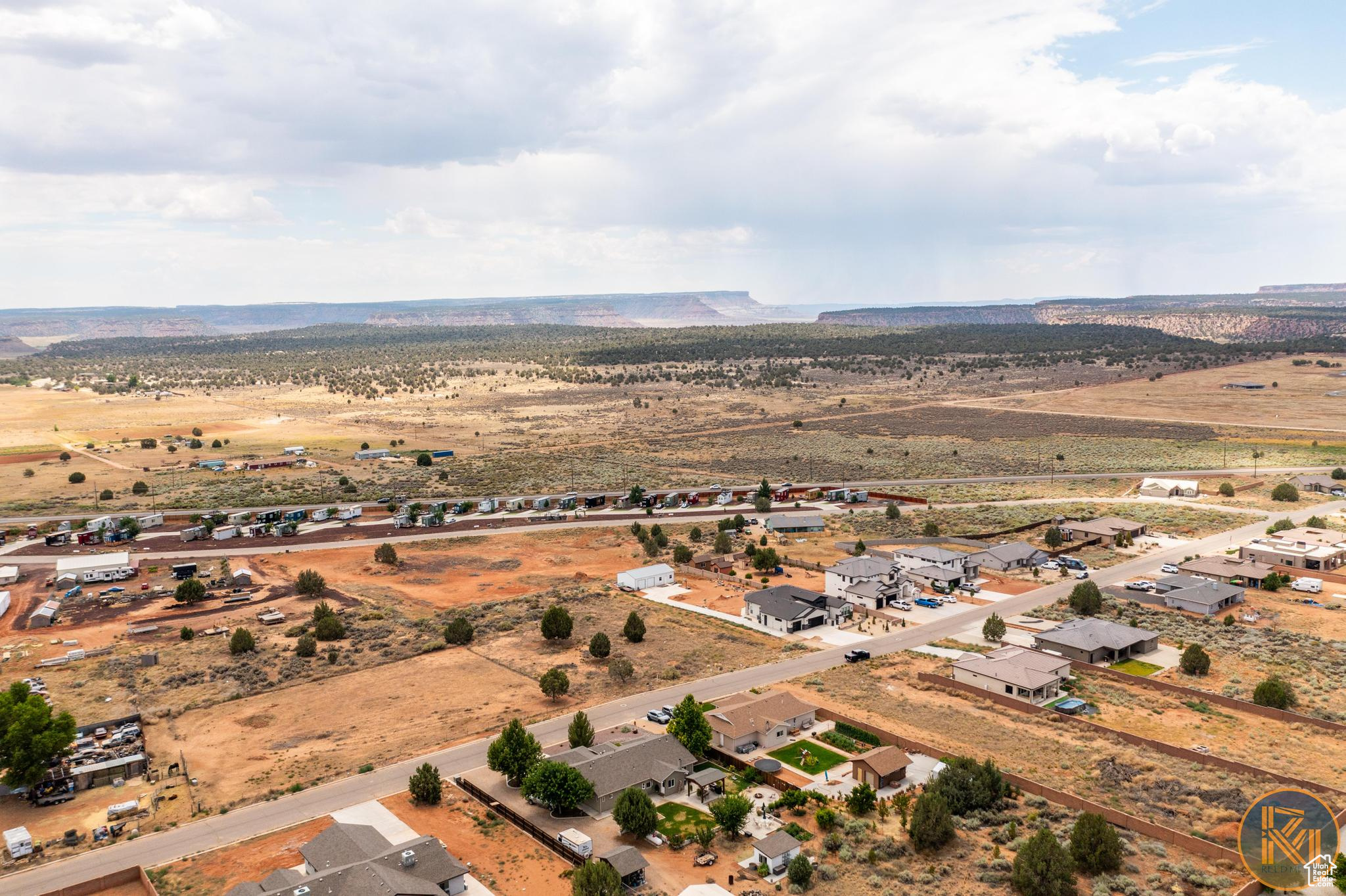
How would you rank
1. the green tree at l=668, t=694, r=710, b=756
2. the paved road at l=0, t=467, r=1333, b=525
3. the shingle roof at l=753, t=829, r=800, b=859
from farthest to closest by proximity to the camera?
the paved road at l=0, t=467, r=1333, b=525, the green tree at l=668, t=694, r=710, b=756, the shingle roof at l=753, t=829, r=800, b=859

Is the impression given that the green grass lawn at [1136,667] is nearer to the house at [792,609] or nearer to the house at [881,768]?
the house at [792,609]

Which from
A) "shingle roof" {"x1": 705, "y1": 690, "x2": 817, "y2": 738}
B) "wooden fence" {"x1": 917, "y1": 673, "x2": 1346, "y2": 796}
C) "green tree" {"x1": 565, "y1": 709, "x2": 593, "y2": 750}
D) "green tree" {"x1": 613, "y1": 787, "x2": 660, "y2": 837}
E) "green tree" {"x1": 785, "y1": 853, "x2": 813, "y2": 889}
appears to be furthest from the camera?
"shingle roof" {"x1": 705, "y1": 690, "x2": 817, "y2": 738}

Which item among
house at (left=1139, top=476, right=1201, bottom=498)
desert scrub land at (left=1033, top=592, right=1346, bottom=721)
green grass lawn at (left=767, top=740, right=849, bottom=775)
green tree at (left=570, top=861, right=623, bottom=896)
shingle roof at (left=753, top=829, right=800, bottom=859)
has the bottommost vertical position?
green grass lawn at (left=767, top=740, right=849, bottom=775)

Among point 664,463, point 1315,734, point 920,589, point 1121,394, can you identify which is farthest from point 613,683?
point 1121,394

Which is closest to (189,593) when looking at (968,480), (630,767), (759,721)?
(630,767)

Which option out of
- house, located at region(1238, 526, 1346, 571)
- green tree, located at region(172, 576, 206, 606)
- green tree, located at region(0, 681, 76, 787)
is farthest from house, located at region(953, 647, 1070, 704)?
green tree, located at region(172, 576, 206, 606)

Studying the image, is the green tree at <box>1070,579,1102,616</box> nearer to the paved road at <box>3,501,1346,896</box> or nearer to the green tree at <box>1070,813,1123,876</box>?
the paved road at <box>3,501,1346,896</box>

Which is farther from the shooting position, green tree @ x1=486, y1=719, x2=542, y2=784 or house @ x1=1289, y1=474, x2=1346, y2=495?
house @ x1=1289, y1=474, x2=1346, y2=495
